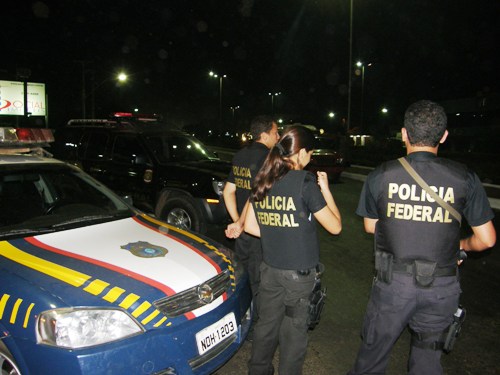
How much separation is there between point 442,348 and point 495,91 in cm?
4532

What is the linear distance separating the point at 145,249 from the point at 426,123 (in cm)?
209

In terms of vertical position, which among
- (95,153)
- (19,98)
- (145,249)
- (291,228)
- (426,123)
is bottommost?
(145,249)

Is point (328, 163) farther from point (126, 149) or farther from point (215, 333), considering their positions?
point (215, 333)

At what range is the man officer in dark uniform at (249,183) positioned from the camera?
3.70 meters

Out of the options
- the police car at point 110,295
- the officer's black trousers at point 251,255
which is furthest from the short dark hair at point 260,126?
the police car at point 110,295

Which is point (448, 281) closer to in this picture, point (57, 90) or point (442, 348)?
point (442, 348)

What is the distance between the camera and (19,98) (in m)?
32.0

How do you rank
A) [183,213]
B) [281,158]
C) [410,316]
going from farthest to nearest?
[183,213] → [281,158] → [410,316]

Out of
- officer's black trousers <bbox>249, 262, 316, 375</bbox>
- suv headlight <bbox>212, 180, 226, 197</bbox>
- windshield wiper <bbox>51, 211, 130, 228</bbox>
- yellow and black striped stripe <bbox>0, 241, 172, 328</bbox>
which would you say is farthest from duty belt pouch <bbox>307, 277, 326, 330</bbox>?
suv headlight <bbox>212, 180, 226, 197</bbox>

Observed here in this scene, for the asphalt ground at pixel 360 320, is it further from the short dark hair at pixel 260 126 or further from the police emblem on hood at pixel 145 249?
the short dark hair at pixel 260 126

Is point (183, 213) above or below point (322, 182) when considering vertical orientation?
below

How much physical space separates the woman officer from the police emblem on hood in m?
0.85

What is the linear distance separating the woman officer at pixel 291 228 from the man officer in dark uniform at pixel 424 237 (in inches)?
15.1

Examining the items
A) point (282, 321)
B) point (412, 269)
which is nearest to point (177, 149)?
point (282, 321)
